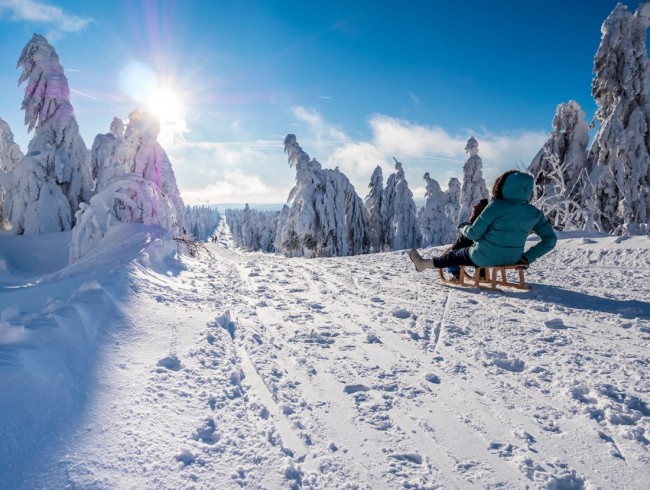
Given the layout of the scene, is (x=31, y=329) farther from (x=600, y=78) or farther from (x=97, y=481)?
(x=600, y=78)

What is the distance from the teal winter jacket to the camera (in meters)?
4.43

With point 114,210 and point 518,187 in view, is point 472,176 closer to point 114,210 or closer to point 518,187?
point 518,187

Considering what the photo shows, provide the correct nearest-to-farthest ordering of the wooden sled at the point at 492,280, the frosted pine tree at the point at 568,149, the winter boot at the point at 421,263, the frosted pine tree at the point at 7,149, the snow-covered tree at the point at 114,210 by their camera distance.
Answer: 1. the wooden sled at the point at 492,280
2. the winter boot at the point at 421,263
3. the snow-covered tree at the point at 114,210
4. the frosted pine tree at the point at 568,149
5. the frosted pine tree at the point at 7,149

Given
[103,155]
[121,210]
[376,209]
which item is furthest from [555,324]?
[376,209]

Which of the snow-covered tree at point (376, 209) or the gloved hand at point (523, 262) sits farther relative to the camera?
the snow-covered tree at point (376, 209)

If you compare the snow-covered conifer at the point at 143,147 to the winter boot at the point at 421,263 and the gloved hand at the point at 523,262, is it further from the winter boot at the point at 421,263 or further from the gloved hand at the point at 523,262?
the gloved hand at the point at 523,262

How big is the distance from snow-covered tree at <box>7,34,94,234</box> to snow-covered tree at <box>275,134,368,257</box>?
35.7 feet

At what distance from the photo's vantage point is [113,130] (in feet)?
76.3

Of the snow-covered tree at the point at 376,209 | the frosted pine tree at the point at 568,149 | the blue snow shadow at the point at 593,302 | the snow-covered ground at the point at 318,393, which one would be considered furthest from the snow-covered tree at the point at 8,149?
the frosted pine tree at the point at 568,149

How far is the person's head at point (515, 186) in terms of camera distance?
4383mm

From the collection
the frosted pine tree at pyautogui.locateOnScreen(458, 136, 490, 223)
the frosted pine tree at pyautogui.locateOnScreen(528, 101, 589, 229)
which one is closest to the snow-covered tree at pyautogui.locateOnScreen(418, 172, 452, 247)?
the frosted pine tree at pyautogui.locateOnScreen(458, 136, 490, 223)

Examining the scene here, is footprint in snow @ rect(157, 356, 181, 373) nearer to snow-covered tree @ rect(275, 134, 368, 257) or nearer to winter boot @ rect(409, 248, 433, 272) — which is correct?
winter boot @ rect(409, 248, 433, 272)

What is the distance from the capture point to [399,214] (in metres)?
29.0

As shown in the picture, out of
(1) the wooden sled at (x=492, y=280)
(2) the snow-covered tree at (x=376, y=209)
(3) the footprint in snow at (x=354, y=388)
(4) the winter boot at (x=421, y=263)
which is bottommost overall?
(3) the footprint in snow at (x=354, y=388)
